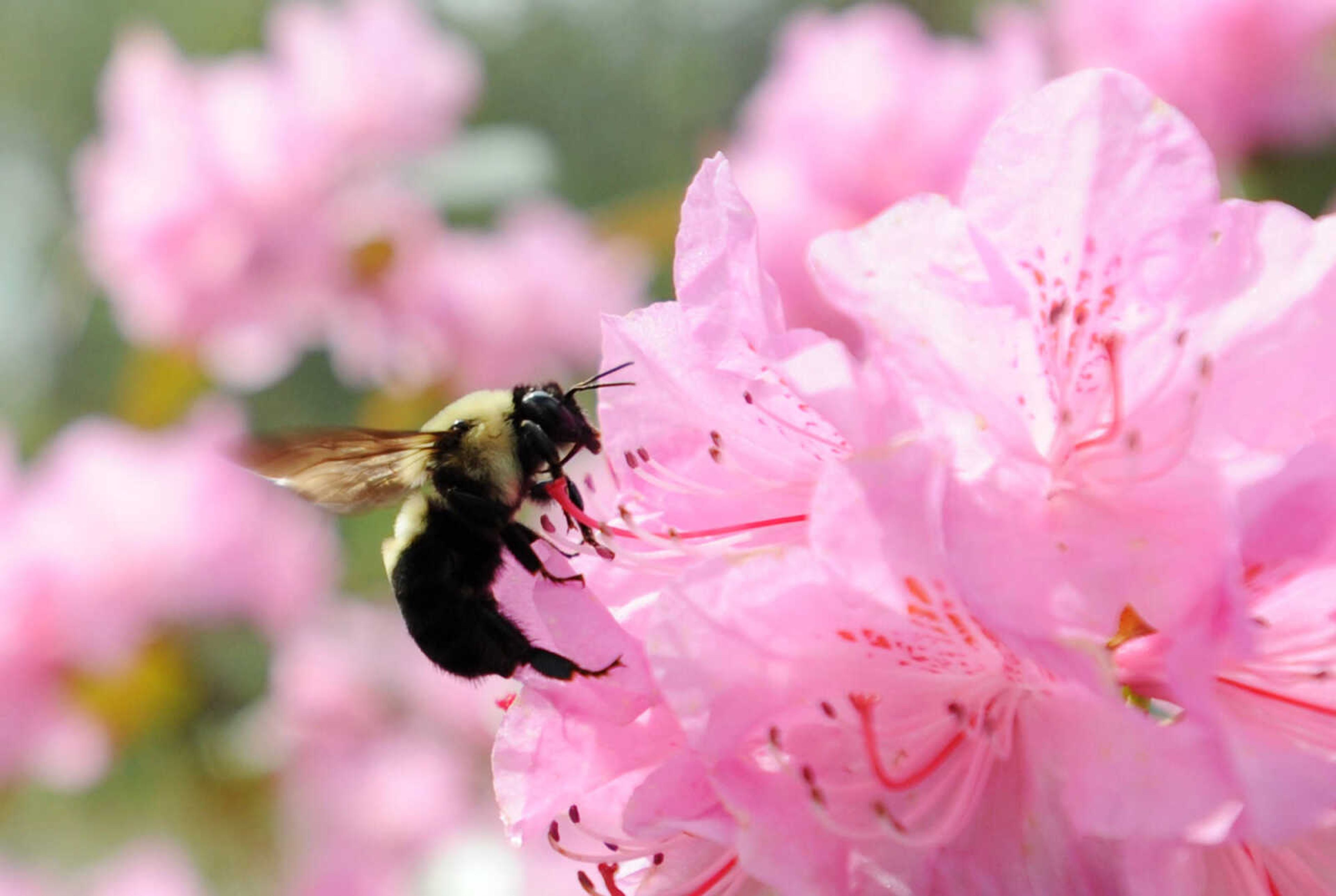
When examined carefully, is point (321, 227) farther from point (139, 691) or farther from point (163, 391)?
point (139, 691)

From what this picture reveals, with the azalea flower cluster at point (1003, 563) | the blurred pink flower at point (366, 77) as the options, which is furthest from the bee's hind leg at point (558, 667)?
the blurred pink flower at point (366, 77)

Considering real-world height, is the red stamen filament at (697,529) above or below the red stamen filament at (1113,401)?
below

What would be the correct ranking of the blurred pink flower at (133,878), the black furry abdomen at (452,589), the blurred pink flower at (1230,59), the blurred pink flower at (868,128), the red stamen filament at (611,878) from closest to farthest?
1. the red stamen filament at (611,878)
2. the black furry abdomen at (452,589)
3. the blurred pink flower at (868,128)
4. the blurred pink flower at (1230,59)
5. the blurred pink flower at (133,878)

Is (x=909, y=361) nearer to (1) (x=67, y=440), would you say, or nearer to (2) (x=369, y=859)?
(1) (x=67, y=440)

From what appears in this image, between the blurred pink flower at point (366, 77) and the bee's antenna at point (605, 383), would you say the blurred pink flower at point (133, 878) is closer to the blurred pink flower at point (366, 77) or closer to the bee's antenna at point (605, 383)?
the blurred pink flower at point (366, 77)

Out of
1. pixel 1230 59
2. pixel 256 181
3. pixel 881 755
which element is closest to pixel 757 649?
pixel 881 755

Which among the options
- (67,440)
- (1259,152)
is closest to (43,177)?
(67,440)

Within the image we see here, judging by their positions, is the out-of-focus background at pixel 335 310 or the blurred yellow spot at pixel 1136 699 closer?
the blurred yellow spot at pixel 1136 699
